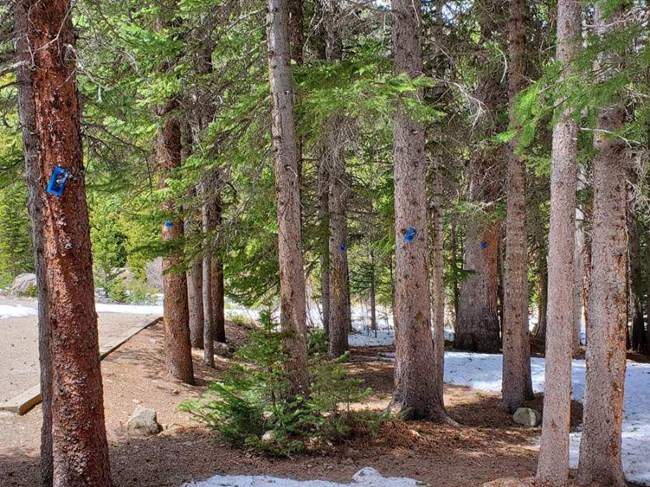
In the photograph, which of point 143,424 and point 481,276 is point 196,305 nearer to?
point 143,424

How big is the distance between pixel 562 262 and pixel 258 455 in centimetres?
415

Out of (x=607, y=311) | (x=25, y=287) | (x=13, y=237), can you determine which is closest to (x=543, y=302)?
(x=607, y=311)

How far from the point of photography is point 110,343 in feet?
40.4

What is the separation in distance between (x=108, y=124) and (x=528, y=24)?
7.38m

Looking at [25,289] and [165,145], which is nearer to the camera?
[165,145]

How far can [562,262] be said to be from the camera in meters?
5.87

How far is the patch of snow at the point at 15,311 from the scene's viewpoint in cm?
1534

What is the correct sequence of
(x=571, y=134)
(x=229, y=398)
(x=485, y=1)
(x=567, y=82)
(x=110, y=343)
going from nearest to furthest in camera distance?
(x=567, y=82), (x=571, y=134), (x=229, y=398), (x=485, y=1), (x=110, y=343)

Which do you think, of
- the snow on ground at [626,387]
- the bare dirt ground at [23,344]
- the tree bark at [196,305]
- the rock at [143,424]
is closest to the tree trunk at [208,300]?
the tree bark at [196,305]

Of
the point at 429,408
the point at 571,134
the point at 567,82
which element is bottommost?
the point at 429,408

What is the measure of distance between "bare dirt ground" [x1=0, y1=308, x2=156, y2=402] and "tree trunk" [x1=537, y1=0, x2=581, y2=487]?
736 cm

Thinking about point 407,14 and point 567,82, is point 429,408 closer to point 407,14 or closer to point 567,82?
point 567,82

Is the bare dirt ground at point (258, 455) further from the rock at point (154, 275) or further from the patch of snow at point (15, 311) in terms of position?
the rock at point (154, 275)

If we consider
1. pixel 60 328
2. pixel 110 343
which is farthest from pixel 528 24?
pixel 110 343
